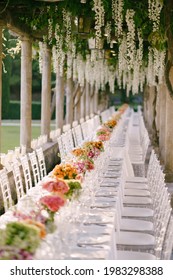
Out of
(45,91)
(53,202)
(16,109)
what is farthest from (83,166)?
(16,109)

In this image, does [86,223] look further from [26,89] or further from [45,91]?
[45,91]

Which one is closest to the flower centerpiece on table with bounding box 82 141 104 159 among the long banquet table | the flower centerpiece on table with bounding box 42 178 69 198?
the long banquet table

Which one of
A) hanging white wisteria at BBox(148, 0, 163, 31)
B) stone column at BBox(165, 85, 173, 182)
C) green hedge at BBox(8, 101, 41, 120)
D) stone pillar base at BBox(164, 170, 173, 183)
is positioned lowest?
green hedge at BBox(8, 101, 41, 120)

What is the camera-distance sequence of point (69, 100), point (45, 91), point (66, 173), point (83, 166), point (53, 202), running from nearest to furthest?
point (53, 202) → point (66, 173) → point (83, 166) → point (45, 91) → point (69, 100)

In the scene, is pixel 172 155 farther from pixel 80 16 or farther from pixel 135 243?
→ pixel 135 243

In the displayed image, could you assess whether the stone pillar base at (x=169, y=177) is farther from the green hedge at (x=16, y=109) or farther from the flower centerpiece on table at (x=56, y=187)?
the green hedge at (x=16, y=109)

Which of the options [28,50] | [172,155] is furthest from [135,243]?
[28,50]

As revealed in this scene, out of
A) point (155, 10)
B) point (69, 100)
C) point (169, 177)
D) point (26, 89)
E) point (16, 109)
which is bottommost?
point (16, 109)

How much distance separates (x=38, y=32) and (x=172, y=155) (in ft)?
10.1

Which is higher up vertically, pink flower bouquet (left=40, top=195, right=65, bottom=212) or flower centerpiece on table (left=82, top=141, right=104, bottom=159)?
pink flower bouquet (left=40, top=195, right=65, bottom=212)

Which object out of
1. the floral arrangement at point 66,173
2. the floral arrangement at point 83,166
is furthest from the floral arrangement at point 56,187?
the floral arrangement at point 83,166

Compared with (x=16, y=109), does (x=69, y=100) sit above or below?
above

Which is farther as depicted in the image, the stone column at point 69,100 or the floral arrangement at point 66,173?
the stone column at point 69,100

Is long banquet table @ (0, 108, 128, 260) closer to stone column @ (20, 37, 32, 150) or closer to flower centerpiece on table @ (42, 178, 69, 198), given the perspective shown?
flower centerpiece on table @ (42, 178, 69, 198)
